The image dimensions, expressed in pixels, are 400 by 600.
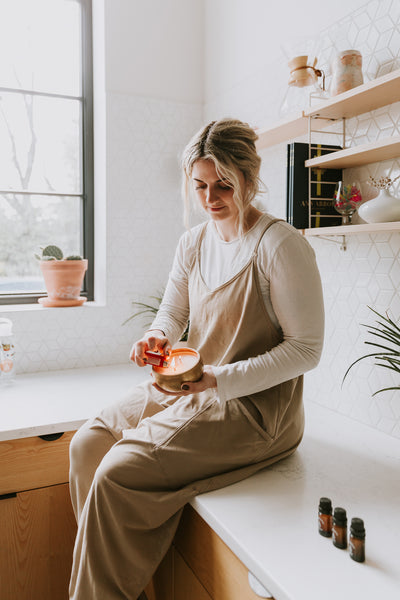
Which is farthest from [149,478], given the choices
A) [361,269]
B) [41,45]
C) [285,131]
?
[41,45]

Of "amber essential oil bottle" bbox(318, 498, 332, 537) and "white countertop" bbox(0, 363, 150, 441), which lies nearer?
"amber essential oil bottle" bbox(318, 498, 332, 537)

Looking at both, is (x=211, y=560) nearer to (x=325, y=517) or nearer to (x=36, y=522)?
(x=325, y=517)

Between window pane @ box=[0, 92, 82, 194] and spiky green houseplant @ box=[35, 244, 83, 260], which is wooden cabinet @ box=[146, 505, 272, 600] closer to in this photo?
spiky green houseplant @ box=[35, 244, 83, 260]

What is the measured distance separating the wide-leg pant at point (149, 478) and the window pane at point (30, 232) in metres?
1.38

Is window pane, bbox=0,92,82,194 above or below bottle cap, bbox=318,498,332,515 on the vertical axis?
above

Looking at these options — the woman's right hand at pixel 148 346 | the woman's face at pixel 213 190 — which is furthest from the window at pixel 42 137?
the woman's face at pixel 213 190

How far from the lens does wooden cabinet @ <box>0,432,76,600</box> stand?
1703 mm

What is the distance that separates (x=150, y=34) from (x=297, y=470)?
2.21 m

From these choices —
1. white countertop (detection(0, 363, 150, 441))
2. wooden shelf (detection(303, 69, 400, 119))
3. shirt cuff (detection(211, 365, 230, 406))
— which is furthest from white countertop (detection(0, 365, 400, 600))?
wooden shelf (detection(303, 69, 400, 119))

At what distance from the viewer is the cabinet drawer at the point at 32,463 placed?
66.6 inches

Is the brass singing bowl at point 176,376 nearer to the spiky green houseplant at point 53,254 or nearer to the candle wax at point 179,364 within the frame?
the candle wax at point 179,364

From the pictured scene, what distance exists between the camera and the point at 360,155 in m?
1.52

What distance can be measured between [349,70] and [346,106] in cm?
10

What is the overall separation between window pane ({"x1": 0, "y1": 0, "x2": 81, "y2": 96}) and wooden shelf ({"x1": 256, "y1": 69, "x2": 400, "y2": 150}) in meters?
1.25
